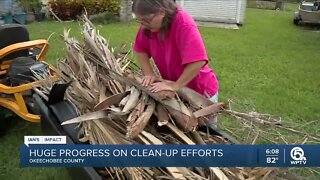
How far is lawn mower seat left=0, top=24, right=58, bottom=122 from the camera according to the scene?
3943 mm

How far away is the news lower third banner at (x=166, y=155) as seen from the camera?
1926 mm

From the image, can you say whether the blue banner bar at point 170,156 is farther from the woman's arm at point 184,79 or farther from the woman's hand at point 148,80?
the woman's hand at point 148,80

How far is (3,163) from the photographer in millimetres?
3820

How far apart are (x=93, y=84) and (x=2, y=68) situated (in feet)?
6.45

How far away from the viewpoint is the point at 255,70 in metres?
7.38

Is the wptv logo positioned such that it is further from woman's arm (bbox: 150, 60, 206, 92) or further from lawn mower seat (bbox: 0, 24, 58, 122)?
lawn mower seat (bbox: 0, 24, 58, 122)

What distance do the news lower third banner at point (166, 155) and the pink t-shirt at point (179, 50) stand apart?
2.06 feet

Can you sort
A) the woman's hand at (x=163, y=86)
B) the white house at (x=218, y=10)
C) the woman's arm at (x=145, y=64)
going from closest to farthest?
the woman's hand at (x=163, y=86) < the woman's arm at (x=145, y=64) < the white house at (x=218, y=10)

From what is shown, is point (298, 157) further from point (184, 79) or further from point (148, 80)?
point (148, 80)

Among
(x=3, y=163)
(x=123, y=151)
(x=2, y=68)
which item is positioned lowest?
(x=3, y=163)

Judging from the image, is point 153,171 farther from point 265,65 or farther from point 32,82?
point 265,65

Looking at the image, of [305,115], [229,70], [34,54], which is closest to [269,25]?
[229,70]

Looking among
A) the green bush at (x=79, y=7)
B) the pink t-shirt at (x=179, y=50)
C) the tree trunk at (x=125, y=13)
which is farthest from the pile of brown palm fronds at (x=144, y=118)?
the green bush at (x=79, y=7)

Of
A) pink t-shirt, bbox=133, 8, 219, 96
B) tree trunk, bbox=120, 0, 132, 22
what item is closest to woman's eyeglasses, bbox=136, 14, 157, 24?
pink t-shirt, bbox=133, 8, 219, 96
